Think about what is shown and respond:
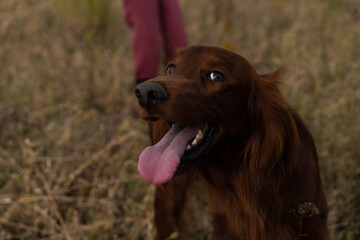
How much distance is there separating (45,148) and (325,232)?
6.56 ft

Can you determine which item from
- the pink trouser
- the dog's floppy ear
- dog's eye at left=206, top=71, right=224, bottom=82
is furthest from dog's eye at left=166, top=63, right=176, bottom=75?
the pink trouser

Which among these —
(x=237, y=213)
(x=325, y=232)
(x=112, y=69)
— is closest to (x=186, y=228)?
(x=237, y=213)

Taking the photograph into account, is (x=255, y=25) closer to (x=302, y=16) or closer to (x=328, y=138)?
(x=302, y=16)

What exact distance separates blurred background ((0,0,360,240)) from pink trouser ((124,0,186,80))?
0.39 meters

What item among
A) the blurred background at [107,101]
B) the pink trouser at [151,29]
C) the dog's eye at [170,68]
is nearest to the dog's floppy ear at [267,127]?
the dog's eye at [170,68]

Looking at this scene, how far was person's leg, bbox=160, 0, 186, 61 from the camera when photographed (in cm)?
342

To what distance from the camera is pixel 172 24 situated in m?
3.48

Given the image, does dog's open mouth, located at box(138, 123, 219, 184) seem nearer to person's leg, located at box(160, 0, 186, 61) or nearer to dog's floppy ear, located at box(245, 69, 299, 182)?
dog's floppy ear, located at box(245, 69, 299, 182)

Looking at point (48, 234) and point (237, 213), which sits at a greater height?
point (237, 213)

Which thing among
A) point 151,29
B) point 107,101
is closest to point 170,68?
point 151,29

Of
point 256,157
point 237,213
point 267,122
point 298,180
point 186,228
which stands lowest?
→ point 186,228

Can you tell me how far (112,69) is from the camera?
14.0 ft

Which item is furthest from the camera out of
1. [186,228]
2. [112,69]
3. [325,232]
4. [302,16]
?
[302,16]

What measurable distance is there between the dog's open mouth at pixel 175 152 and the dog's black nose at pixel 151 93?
0.73 ft
